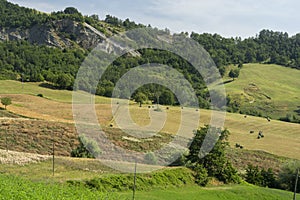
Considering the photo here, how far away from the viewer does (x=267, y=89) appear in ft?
530

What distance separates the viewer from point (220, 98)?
119 metres

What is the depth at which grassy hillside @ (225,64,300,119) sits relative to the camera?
453 feet

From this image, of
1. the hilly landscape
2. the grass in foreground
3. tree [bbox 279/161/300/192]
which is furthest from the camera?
tree [bbox 279/161/300/192]

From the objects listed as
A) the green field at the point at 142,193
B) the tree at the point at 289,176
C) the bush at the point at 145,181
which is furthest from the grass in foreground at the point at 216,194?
the tree at the point at 289,176

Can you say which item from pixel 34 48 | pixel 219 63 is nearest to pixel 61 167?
pixel 34 48

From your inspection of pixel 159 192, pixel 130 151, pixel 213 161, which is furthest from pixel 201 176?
pixel 130 151

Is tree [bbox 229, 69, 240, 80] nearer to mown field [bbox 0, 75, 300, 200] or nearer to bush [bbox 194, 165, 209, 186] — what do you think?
mown field [bbox 0, 75, 300, 200]

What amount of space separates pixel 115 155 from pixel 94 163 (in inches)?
227

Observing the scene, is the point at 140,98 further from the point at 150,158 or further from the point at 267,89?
the point at 267,89

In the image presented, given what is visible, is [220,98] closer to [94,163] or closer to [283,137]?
[283,137]

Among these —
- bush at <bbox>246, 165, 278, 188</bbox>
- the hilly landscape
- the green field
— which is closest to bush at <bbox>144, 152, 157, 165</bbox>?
the hilly landscape

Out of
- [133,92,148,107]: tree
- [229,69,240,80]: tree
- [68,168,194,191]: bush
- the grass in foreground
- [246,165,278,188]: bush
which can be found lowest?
[246,165,278,188]: bush

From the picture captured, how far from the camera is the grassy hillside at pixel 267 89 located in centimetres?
13800

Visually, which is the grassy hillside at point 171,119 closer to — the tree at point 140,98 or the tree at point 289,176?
the tree at point 140,98
